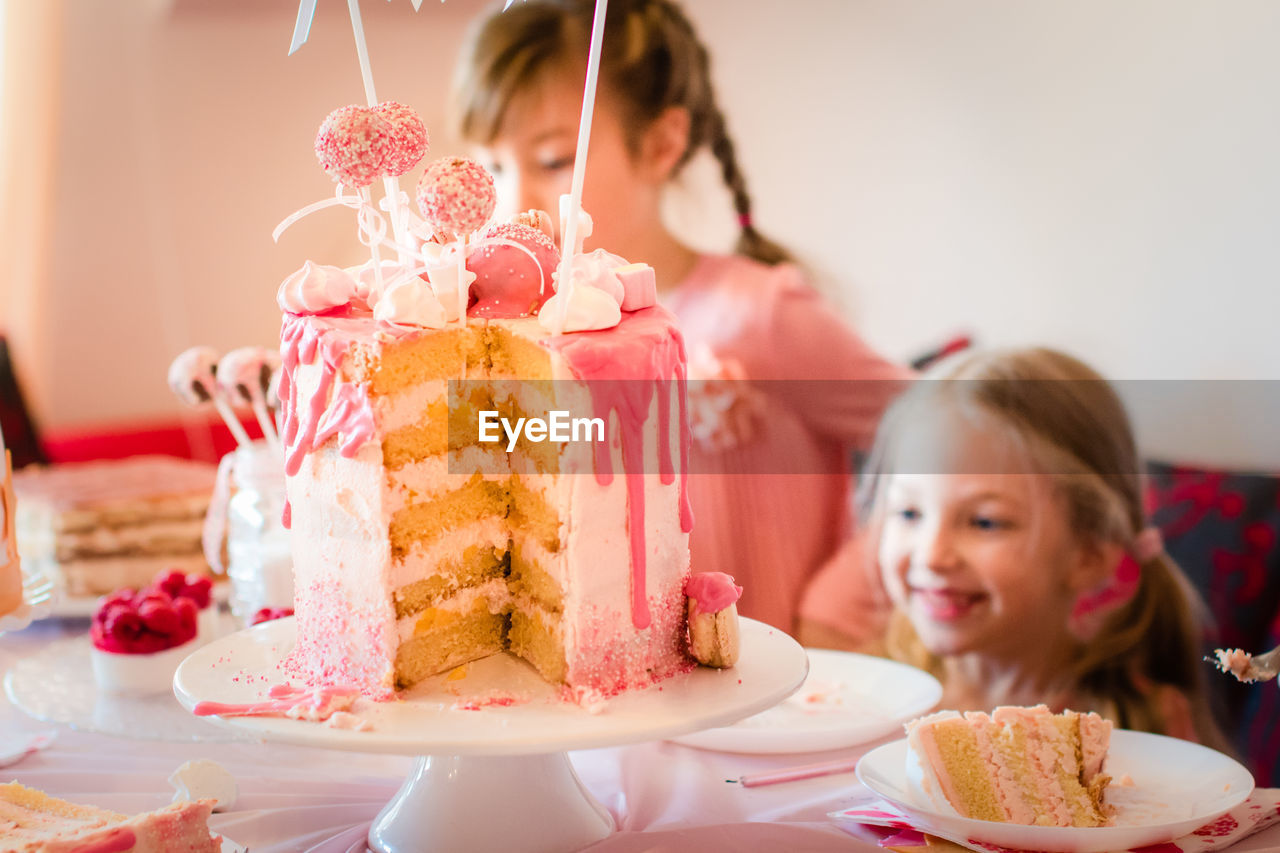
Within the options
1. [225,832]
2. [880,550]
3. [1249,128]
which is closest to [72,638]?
[225,832]

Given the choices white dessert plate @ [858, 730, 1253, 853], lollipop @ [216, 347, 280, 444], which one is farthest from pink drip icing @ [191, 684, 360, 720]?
lollipop @ [216, 347, 280, 444]

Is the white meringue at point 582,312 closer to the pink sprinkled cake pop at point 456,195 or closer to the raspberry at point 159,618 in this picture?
the pink sprinkled cake pop at point 456,195

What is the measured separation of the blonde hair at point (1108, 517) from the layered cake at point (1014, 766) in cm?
130

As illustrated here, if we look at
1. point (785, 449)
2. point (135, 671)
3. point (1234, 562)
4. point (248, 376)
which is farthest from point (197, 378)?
point (1234, 562)

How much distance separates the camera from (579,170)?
5.01 feet

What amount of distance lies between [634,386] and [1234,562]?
6.40 feet

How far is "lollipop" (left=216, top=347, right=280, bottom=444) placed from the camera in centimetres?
239

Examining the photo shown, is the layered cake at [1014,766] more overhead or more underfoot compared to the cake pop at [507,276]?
more underfoot

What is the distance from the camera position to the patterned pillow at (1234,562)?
2768 millimetres

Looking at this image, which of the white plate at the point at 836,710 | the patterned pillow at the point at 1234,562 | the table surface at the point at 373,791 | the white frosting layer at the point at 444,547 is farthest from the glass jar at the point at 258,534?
the patterned pillow at the point at 1234,562

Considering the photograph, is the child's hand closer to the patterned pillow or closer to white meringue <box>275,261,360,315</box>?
the patterned pillow

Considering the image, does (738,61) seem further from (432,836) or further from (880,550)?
(432,836)

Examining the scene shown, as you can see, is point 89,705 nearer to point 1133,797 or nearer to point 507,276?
point 507,276

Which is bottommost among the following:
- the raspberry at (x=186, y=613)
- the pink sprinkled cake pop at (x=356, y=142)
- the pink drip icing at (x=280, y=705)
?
the raspberry at (x=186, y=613)
